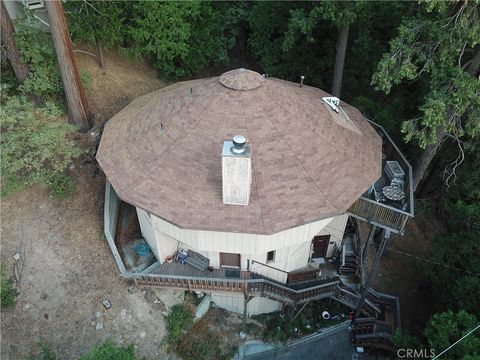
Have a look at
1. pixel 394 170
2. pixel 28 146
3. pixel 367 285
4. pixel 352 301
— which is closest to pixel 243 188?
pixel 394 170

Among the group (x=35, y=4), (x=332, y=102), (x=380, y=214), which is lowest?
(x=380, y=214)

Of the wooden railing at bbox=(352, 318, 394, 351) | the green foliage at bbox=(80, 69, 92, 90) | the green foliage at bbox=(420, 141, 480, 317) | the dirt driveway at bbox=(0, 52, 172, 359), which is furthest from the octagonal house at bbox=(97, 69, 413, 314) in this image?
the green foliage at bbox=(80, 69, 92, 90)

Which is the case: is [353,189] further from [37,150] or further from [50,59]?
[50,59]

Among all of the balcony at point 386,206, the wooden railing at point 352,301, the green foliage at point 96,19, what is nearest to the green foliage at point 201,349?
the wooden railing at point 352,301

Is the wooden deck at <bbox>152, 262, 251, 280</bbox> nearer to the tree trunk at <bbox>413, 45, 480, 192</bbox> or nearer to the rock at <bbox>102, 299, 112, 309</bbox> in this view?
the rock at <bbox>102, 299, 112, 309</bbox>

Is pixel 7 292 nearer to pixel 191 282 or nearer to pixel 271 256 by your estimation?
pixel 191 282

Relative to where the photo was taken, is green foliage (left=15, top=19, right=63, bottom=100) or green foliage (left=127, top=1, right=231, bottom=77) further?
green foliage (left=127, top=1, right=231, bottom=77)

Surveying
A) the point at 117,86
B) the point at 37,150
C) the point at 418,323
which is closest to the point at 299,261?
the point at 418,323
